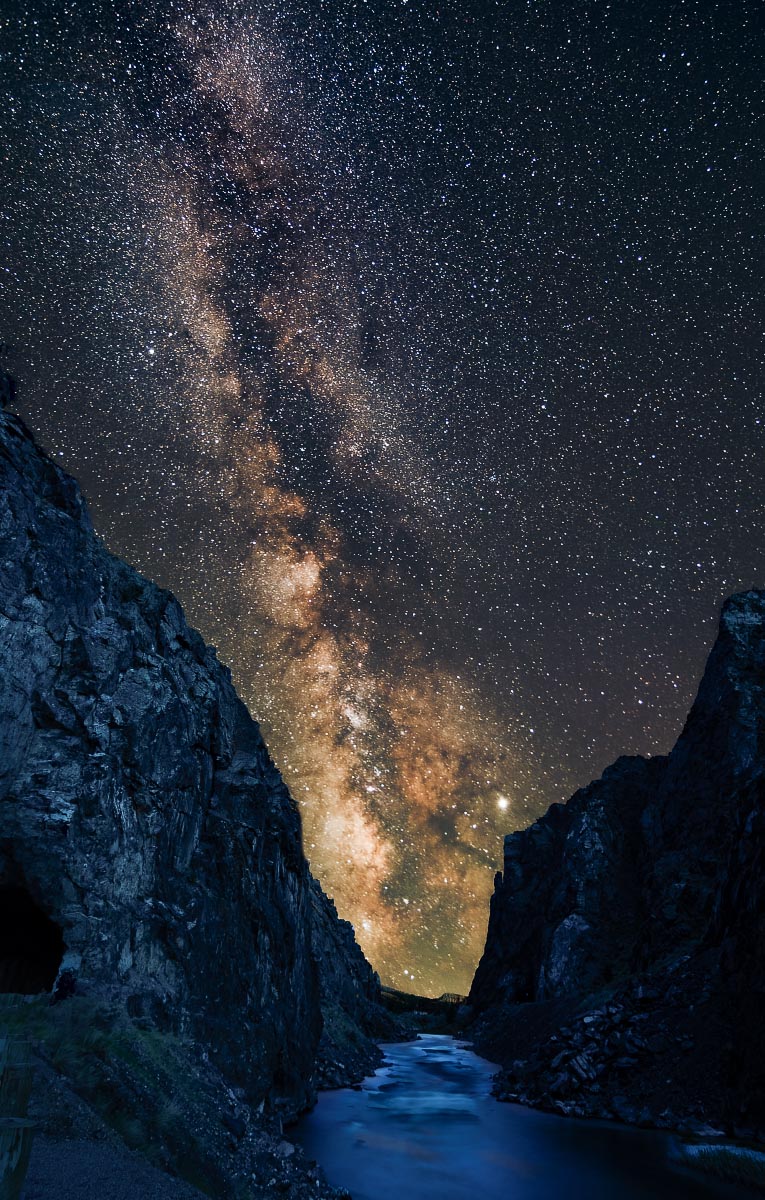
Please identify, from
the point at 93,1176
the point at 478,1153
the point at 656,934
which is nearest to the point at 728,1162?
the point at 478,1153

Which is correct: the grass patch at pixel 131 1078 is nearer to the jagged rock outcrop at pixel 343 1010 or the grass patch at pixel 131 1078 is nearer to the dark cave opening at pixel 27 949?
the dark cave opening at pixel 27 949

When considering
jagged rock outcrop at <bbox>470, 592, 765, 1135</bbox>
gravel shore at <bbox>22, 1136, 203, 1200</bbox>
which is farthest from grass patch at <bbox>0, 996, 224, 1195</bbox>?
jagged rock outcrop at <bbox>470, 592, 765, 1135</bbox>

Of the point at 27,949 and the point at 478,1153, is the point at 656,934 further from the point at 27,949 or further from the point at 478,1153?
the point at 27,949

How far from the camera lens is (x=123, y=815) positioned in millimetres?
23578

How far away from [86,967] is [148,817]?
18.8 ft

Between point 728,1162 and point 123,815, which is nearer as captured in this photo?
point 728,1162

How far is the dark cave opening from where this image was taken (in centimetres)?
2275

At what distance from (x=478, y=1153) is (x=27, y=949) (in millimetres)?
18403

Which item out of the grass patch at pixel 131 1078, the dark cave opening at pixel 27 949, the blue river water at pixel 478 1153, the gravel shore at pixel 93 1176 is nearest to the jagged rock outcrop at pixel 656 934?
the blue river water at pixel 478 1153

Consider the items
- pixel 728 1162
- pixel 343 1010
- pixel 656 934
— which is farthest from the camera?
pixel 343 1010

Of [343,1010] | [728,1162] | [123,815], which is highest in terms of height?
[123,815]

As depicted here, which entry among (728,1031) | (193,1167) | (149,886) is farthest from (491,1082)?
(193,1167)

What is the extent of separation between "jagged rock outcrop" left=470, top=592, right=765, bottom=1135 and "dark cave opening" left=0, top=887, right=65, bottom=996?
23845 mm

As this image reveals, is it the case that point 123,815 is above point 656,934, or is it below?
above
